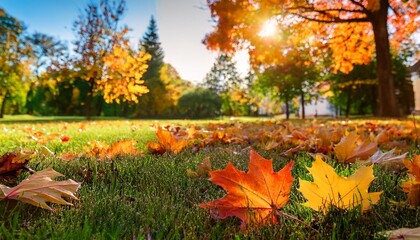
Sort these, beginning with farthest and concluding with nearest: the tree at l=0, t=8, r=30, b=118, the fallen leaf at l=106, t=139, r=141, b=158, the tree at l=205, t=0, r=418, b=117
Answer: the tree at l=0, t=8, r=30, b=118 → the tree at l=205, t=0, r=418, b=117 → the fallen leaf at l=106, t=139, r=141, b=158

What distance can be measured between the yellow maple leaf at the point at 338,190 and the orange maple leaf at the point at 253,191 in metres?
0.06

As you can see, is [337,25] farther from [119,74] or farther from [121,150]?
[121,150]

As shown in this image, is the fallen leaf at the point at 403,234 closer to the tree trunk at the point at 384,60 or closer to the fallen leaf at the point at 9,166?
the fallen leaf at the point at 9,166

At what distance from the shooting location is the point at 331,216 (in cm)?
88

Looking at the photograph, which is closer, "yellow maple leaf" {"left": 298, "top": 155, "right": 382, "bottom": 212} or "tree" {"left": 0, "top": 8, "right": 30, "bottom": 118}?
"yellow maple leaf" {"left": 298, "top": 155, "right": 382, "bottom": 212}

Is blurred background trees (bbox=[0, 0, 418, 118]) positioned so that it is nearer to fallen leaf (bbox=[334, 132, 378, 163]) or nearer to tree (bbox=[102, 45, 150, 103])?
tree (bbox=[102, 45, 150, 103])

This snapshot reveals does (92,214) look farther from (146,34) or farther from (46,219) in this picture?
(146,34)

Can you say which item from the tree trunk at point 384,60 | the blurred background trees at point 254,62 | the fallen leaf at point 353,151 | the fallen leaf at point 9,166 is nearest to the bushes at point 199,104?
the blurred background trees at point 254,62

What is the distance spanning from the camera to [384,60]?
1178 cm

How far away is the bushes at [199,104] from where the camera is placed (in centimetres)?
2516

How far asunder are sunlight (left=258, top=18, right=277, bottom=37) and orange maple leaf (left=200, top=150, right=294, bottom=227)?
11.2m

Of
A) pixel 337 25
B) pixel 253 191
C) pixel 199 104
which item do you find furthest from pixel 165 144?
pixel 199 104

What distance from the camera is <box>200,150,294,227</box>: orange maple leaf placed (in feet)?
2.78

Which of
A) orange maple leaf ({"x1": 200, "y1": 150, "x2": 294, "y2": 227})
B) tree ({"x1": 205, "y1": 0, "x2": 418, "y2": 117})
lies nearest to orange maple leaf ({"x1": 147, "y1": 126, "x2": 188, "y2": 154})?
orange maple leaf ({"x1": 200, "y1": 150, "x2": 294, "y2": 227})
